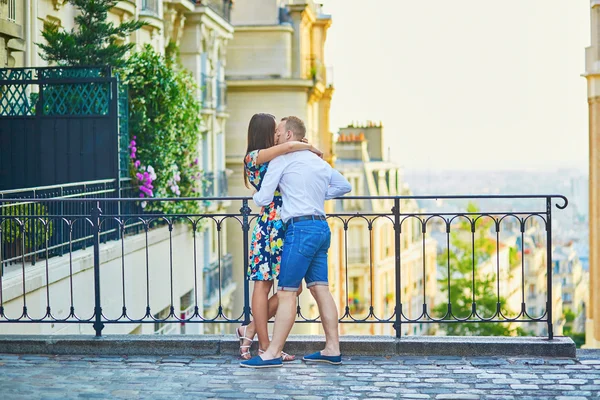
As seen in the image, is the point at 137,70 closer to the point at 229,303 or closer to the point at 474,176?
the point at 229,303

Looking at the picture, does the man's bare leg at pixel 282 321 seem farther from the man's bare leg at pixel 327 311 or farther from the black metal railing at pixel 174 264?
the black metal railing at pixel 174 264

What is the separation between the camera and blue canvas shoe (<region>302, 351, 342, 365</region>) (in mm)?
8656

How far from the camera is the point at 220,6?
1330 inches

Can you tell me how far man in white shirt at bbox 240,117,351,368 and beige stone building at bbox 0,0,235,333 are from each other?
8.90 meters

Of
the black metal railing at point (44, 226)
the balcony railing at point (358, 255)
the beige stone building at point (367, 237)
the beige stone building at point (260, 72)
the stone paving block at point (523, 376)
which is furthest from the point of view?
the balcony railing at point (358, 255)

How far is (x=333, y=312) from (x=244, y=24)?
32049mm

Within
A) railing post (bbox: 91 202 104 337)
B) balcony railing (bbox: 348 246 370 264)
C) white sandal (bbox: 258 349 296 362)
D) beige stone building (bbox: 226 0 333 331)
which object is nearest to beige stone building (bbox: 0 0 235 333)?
beige stone building (bbox: 226 0 333 331)

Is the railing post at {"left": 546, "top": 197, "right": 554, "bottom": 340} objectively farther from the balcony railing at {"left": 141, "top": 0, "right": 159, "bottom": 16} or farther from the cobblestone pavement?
the balcony railing at {"left": 141, "top": 0, "right": 159, "bottom": 16}

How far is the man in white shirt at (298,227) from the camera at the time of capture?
8320 mm

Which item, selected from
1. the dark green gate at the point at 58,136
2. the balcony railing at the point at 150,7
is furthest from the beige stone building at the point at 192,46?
the dark green gate at the point at 58,136

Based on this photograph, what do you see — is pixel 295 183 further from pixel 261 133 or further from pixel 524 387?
pixel 524 387

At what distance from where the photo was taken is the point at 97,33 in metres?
17.7

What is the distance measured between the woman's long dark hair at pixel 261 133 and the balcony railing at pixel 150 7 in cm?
1625

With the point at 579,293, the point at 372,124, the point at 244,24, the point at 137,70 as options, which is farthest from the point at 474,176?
the point at 137,70
